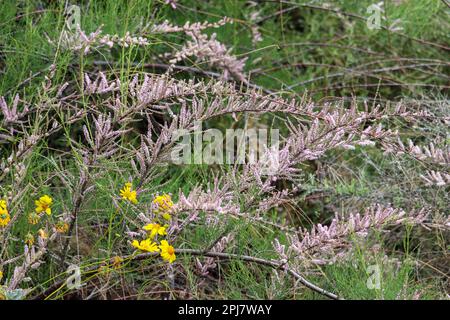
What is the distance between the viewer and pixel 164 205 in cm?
185

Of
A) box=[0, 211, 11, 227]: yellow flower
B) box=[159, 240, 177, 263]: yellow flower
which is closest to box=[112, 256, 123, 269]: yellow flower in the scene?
box=[159, 240, 177, 263]: yellow flower

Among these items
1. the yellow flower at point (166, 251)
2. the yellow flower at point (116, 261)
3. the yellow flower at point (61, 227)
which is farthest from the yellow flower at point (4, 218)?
the yellow flower at point (166, 251)

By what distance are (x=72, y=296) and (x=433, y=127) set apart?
1418 millimetres

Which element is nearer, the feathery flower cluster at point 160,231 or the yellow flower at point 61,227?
the feathery flower cluster at point 160,231

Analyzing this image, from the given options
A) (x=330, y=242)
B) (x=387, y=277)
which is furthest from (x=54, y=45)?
(x=387, y=277)

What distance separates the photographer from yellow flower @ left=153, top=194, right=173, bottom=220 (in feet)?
5.99

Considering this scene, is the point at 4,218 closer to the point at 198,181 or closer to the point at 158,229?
the point at 158,229

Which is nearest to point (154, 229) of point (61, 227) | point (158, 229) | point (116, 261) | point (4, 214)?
point (158, 229)

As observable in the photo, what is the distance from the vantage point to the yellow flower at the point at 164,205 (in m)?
1.83

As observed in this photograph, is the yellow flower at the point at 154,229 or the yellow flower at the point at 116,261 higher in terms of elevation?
the yellow flower at the point at 154,229

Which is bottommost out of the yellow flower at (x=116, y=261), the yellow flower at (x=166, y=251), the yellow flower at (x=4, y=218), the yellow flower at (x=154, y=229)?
the yellow flower at (x=116, y=261)

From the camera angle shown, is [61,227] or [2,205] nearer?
[2,205]

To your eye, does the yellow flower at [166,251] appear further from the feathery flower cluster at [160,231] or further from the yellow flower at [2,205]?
the yellow flower at [2,205]
